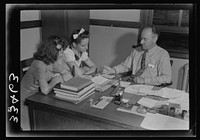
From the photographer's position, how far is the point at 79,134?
1.18 meters

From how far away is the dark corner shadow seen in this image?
9.76 feet

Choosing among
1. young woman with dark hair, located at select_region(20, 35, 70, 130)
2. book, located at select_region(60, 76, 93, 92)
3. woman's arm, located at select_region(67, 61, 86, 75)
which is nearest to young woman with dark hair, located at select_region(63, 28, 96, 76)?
woman's arm, located at select_region(67, 61, 86, 75)

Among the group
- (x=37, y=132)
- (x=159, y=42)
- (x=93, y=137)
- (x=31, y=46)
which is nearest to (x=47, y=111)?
(x=37, y=132)

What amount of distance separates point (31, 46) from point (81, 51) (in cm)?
56

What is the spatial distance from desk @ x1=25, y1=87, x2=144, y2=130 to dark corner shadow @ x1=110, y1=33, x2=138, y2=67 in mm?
1455

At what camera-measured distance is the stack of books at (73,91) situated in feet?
4.87

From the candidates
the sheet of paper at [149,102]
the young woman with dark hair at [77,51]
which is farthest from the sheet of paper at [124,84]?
the young woman with dark hair at [77,51]

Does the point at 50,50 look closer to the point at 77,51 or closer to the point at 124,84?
the point at 77,51

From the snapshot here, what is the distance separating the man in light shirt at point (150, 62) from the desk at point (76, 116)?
0.59 meters

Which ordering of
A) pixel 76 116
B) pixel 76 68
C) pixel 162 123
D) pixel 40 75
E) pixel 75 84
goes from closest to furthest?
1. pixel 162 123
2. pixel 76 116
3. pixel 75 84
4. pixel 40 75
5. pixel 76 68

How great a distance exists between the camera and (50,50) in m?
1.79

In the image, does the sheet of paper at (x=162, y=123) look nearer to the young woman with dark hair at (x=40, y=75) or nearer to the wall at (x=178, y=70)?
the young woman with dark hair at (x=40, y=75)

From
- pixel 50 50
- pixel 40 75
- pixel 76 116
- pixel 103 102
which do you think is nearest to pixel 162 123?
pixel 103 102

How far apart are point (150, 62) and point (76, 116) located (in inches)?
41.1
